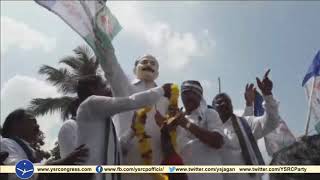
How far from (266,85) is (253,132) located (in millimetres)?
414

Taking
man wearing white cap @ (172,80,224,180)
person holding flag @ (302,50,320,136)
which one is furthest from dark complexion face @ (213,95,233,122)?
person holding flag @ (302,50,320,136)

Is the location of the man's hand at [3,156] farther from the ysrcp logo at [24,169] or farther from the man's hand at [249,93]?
the man's hand at [249,93]

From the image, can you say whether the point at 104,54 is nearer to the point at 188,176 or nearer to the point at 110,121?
the point at 110,121

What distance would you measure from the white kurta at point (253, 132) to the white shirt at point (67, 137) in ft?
3.53

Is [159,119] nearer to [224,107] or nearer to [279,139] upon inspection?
[224,107]

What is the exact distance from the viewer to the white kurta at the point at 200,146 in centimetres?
330

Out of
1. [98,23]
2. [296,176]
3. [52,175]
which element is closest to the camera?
[52,175]

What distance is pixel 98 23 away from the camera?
353 centimetres

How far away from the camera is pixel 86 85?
3180mm

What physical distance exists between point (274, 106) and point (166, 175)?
39.7 inches

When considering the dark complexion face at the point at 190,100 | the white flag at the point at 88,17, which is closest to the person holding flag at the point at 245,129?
the dark complexion face at the point at 190,100

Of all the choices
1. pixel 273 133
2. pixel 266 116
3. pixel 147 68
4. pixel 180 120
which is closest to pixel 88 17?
pixel 147 68

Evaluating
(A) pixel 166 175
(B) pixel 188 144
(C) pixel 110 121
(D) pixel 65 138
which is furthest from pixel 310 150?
(D) pixel 65 138

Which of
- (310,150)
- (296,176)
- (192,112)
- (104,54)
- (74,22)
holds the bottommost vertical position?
(296,176)
